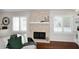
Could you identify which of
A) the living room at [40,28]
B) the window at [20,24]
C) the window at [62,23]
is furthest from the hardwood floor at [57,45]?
the window at [20,24]

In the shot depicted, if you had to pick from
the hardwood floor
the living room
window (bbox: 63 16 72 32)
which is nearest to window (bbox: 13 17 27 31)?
the living room

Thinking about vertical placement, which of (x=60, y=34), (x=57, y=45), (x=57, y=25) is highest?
(x=57, y=25)

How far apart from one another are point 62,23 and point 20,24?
0.48 meters

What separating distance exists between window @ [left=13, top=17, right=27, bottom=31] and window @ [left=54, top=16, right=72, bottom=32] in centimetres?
35

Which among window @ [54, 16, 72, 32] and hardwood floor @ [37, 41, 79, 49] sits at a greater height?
window @ [54, 16, 72, 32]

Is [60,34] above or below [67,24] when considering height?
below

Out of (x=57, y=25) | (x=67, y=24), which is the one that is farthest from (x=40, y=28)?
(x=67, y=24)

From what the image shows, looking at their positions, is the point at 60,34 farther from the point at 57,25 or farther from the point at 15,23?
the point at 15,23

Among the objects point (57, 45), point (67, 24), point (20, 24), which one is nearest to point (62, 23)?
point (67, 24)

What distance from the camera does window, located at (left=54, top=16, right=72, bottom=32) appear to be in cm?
120

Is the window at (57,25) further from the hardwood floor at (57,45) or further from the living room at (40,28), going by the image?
the hardwood floor at (57,45)

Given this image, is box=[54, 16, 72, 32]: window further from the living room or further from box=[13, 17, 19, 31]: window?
box=[13, 17, 19, 31]: window

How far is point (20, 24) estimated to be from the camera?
124 centimetres
